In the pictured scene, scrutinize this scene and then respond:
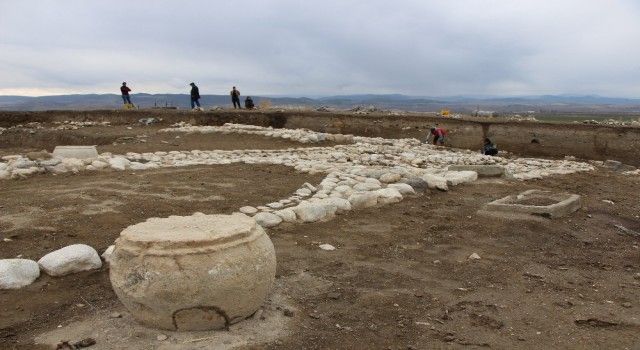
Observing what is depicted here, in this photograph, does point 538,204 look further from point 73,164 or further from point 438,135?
Result: point 438,135

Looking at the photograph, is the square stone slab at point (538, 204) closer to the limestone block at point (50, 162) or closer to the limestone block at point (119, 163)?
the limestone block at point (119, 163)

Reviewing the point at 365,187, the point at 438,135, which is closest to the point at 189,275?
the point at 365,187

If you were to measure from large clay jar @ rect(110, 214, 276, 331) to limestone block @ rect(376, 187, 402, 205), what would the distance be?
15.1 ft

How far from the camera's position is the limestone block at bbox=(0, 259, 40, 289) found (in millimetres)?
4723

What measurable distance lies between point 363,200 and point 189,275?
4744 millimetres

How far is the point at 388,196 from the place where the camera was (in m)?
8.56

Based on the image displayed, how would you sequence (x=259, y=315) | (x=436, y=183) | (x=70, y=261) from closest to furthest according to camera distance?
1. (x=259, y=315)
2. (x=70, y=261)
3. (x=436, y=183)

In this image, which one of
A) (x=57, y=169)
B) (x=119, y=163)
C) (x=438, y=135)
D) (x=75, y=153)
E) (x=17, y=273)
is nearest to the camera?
(x=17, y=273)

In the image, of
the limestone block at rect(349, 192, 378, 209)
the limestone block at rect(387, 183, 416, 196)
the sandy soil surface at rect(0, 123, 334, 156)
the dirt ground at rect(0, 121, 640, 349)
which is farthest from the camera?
the sandy soil surface at rect(0, 123, 334, 156)

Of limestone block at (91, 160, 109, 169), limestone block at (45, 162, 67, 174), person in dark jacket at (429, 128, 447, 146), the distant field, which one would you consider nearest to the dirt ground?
limestone block at (45, 162, 67, 174)

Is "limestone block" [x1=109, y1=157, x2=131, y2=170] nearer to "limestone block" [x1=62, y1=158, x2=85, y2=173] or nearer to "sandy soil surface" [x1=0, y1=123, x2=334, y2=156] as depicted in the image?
"limestone block" [x1=62, y1=158, x2=85, y2=173]

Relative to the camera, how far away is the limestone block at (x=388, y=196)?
8484 millimetres

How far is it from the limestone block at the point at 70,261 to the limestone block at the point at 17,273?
0.11 m

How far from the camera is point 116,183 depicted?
8.87 meters
